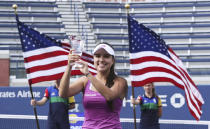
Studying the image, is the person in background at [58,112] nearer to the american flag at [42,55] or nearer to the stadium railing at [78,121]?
the american flag at [42,55]

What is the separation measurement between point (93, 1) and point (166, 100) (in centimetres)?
1103

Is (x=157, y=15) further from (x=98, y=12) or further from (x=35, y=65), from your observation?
(x=35, y=65)

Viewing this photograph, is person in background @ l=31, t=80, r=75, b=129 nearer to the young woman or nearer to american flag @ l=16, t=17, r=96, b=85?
american flag @ l=16, t=17, r=96, b=85

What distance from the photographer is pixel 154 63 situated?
17.3ft

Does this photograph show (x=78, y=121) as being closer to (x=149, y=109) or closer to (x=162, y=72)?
(x=149, y=109)

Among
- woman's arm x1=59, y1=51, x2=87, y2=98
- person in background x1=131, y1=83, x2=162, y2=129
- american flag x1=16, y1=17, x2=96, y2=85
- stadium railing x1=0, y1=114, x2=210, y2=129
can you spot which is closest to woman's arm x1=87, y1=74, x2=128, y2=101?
woman's arm x1=59, y1=51, x2=87, y2=98

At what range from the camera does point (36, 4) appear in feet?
63.9

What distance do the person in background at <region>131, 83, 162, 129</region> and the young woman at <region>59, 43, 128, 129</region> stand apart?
146 inches

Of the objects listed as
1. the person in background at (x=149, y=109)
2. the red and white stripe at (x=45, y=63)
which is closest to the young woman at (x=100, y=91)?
the red and white stripe at (x=45, y=63)

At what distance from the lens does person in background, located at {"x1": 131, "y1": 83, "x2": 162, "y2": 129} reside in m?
7.05

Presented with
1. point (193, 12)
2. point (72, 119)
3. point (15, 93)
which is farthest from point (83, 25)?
point (72, 119)

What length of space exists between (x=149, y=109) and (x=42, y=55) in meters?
2.32

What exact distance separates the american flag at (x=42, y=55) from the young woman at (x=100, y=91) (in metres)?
2.29

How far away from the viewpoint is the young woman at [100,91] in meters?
3.19
